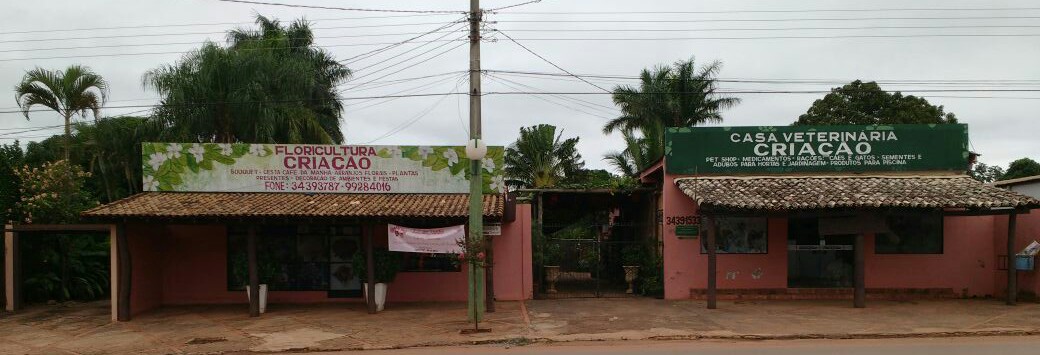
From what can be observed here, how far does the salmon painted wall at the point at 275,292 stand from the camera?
17.6m

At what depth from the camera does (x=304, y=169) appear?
17.4m

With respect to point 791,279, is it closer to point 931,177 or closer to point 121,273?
point 931,177

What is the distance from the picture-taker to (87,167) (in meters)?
27.7

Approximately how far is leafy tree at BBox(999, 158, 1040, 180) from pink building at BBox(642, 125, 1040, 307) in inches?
1223

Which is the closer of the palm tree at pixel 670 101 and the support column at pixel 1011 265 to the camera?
the support column at pixel 1011 265

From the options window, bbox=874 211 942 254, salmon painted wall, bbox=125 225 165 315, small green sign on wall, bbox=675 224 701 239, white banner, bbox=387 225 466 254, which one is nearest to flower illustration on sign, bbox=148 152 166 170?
salmon painted wall, bbox=125 225 165 315

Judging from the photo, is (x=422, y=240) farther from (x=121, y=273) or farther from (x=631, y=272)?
(x=121, y=273)

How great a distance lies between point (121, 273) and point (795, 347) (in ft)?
42.1

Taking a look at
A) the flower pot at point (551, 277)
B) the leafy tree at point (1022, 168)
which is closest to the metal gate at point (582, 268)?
the flower pot at point (551, 277)

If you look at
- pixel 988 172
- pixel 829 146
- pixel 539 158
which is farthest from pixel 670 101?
pixel 988 172

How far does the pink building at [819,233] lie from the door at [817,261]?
0.02 metres

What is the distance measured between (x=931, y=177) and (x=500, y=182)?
10.1 m

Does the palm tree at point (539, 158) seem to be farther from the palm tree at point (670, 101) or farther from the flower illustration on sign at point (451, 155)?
the flower illustration on sign at point (451, 155)

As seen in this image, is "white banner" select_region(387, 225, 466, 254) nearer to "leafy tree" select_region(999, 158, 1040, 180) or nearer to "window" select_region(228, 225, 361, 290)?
"window" select_region(228, 225, 361, 290)
